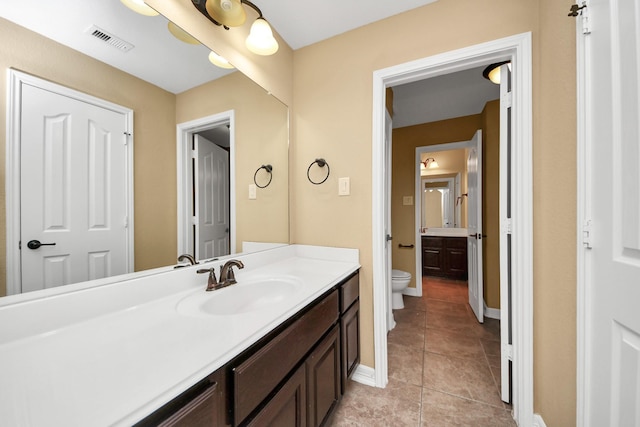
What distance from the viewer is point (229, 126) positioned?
1400 millimetres

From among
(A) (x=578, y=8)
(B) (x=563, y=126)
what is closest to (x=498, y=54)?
(A) (x=578, y=8)

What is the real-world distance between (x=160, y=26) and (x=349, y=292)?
5.26 ft

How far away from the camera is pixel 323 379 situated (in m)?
1.07

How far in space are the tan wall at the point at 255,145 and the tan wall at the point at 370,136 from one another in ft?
0.46

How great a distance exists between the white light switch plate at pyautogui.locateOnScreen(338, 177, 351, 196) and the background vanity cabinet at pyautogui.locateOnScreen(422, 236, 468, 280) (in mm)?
3341

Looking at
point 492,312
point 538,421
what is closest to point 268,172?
point 538,421

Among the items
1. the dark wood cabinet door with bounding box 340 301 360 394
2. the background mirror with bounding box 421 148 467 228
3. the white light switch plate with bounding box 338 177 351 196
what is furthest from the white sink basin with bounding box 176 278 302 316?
the background mirror with bounding box 421 148 467 228

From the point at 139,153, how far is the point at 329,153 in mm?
1122

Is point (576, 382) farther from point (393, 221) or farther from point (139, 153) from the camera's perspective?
point (393, 221)

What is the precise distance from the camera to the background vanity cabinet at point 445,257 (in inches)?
160

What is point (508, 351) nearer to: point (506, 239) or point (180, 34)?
point (506, 239)

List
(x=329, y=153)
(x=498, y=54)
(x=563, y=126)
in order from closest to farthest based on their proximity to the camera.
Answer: (x=563, y=126)
(x=498, y=54)
(x=329, y=153)

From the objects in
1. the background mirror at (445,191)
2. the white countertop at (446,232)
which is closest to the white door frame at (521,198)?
the white countertop at (446,232)

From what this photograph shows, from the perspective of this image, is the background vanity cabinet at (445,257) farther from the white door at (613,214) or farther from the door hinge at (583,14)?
the door hinge at (583,14)
